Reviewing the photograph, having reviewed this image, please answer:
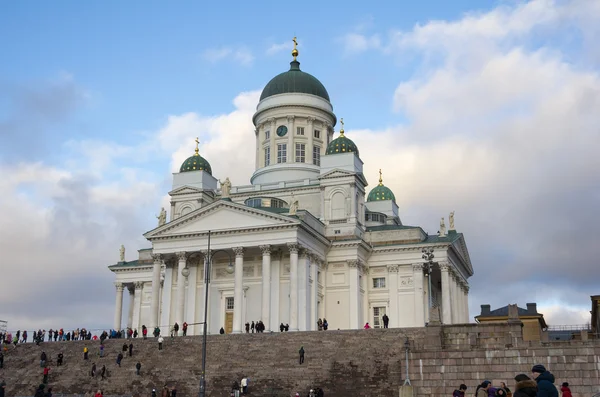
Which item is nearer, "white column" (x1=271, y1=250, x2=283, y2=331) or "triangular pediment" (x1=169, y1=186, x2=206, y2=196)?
"white column" (x1=271, y1=250, x2=283, y2=331)

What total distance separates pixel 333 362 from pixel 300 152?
106ft

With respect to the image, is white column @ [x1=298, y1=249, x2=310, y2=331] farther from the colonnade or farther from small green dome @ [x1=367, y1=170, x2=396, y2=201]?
small green dome @ [x1=367, y1=170, x2=396, y2=201]

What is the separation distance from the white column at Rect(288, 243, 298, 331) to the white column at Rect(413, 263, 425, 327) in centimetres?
1111

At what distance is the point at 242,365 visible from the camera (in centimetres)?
3784


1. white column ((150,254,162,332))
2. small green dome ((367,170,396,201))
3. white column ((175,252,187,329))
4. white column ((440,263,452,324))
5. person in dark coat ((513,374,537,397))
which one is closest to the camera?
person in dark coat ((513,374,537,397))

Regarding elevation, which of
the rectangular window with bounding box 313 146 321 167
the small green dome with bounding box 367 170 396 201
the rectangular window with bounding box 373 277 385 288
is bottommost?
the rectangular window with bounding box 373 277 385 288

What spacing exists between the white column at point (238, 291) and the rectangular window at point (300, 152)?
16245mm

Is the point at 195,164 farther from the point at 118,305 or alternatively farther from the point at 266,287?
the point at 266,287

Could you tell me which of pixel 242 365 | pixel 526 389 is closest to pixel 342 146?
pixel 242 365

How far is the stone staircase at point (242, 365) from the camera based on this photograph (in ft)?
115

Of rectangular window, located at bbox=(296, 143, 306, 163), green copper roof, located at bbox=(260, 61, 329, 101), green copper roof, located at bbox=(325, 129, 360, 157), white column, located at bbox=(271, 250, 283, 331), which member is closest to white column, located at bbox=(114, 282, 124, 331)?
white column, located at bbox=(271, 250, 283, 331)

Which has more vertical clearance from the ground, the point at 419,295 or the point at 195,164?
the point at 195,164

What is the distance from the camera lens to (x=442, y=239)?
Answer: 5856 cm

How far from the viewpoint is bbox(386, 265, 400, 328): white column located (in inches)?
2254
